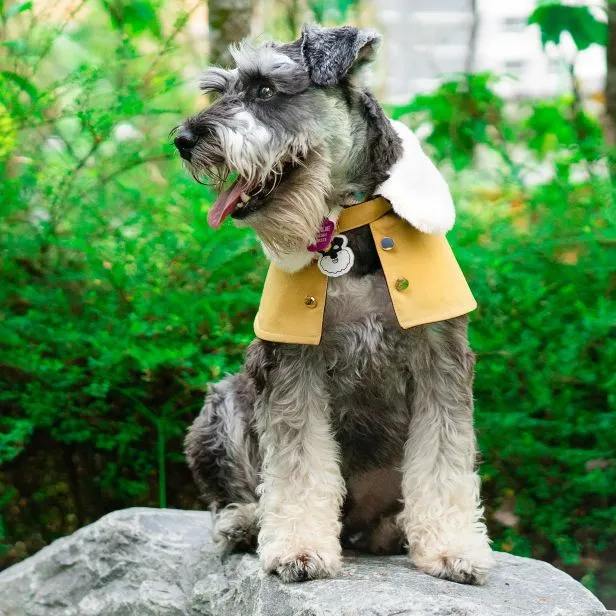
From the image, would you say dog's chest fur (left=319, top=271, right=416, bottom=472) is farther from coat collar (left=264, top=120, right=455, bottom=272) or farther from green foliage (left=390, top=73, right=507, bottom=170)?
green foliage (left=390, top=73, right=507, bottom=170)

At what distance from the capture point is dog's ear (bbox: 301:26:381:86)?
3629mm

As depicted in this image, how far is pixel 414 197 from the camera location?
3.78 m

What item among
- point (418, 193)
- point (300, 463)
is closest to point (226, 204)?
point (418, 193)

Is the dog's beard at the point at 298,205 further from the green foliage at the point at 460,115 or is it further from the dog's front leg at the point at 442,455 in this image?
the green foliage at the point at 460,115

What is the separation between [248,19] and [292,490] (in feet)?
13.4

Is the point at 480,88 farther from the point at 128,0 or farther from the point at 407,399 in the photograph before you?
the point at 407,399

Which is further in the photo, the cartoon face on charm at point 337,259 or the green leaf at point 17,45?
the green leaf at point 17,45

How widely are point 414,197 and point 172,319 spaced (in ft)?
7.25

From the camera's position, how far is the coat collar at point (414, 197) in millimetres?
3754

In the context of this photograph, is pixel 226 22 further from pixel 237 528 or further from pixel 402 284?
pixel 237 528

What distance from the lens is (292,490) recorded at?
384 centimetres

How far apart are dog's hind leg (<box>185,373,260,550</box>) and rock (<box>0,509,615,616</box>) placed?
0.15 m

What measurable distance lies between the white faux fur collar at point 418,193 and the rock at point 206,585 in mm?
1402

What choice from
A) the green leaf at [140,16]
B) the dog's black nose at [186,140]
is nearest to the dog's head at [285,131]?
the dog's black nose at [186,140]
